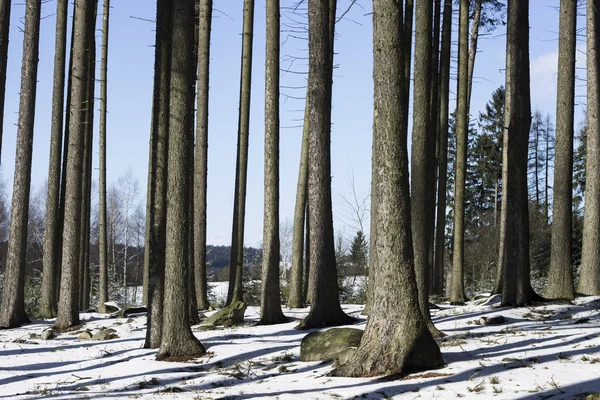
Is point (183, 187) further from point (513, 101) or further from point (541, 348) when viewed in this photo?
point (513, 101)

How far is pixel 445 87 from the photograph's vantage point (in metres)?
20.9

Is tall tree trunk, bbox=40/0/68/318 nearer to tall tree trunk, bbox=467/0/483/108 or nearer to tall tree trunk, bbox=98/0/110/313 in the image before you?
tall tree trunk, bbox=98/0/110/313

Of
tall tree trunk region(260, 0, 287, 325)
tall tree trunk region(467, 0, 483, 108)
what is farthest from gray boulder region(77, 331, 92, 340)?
tall tree trunk region(467, 0, 483, 108)

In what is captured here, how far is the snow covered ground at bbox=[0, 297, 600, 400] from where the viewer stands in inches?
292

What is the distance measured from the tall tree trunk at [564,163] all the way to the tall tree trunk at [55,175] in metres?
12.2

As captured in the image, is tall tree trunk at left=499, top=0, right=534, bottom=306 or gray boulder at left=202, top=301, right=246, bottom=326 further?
gray boulder at left=202, top=301, right=246, bottom=326

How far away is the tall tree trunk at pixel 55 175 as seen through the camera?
1764 cm

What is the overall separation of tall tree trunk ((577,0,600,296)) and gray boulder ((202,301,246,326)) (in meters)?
7.56

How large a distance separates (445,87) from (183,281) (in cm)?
1254

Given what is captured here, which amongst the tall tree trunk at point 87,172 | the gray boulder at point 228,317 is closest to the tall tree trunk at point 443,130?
the gray boulder at point 228,317

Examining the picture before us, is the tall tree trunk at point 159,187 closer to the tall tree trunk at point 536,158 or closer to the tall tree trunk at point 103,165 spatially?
the tall tree trunk at point 103,165

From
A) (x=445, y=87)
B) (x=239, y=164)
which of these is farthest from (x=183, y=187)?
(x=445, y=87)

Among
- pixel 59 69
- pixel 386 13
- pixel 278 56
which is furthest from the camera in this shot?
pixel 59 69

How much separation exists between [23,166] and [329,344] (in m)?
10.1
